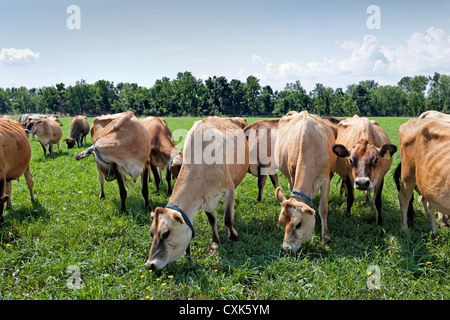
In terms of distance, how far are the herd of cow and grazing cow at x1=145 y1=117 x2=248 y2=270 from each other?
0.01m

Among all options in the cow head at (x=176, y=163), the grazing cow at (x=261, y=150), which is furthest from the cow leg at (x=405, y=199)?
the cow head at (x=176, y=163)

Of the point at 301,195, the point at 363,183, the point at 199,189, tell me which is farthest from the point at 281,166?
the point at 199,189

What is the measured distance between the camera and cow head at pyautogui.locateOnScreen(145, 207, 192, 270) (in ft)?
12.9

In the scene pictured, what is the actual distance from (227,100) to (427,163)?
87.3 meters

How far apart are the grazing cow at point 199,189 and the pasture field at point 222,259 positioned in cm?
46

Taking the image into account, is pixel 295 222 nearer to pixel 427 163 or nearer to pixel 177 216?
pixel 177 216

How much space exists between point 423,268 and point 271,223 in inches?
104

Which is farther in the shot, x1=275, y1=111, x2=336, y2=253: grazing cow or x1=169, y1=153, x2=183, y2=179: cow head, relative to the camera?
x1=169, y1=153, x2=183, y2=179: cow head

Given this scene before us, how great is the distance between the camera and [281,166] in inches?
254

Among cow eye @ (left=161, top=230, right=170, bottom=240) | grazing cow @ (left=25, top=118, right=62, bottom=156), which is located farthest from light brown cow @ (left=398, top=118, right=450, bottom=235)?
grazing cow @ (left=25, top=118, right=62, bottom=156)

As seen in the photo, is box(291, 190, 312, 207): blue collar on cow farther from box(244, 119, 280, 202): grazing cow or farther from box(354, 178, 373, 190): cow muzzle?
box(244, 119, 280, 202): grazing cow
